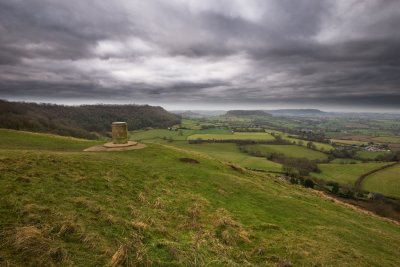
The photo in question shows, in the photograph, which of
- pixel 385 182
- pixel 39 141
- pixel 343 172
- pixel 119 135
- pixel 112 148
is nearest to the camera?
pixel 112 148

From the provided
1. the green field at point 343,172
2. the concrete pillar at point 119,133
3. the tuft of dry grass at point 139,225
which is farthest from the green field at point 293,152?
the tuft of dry grass at point 139,225

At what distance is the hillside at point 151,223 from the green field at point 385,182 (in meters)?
48.1

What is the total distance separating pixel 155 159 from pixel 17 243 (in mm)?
17933

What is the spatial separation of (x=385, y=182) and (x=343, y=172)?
1143 cm

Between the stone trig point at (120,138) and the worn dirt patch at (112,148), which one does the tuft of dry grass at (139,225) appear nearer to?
the worn dirt patch at (112,148)

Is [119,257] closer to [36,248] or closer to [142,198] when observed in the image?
[36,248]

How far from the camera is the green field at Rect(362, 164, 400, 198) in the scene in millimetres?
57750

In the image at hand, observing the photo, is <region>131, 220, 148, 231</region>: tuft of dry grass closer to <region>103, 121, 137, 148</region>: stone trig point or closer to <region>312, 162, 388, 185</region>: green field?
<region>103, 121, 137, 148</region>: stone trig point

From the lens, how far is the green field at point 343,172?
67.2 meters

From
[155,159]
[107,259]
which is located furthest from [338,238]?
[155,159]

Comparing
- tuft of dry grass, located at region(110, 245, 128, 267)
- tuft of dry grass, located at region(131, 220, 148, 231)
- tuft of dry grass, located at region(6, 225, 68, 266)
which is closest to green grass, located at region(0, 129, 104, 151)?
tuft of dry grass, located at region(131, 220, 148, 231)

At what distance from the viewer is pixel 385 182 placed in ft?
210

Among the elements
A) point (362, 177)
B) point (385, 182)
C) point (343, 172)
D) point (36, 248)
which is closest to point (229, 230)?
point (36, 248)

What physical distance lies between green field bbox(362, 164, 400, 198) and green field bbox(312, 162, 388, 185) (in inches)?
119
